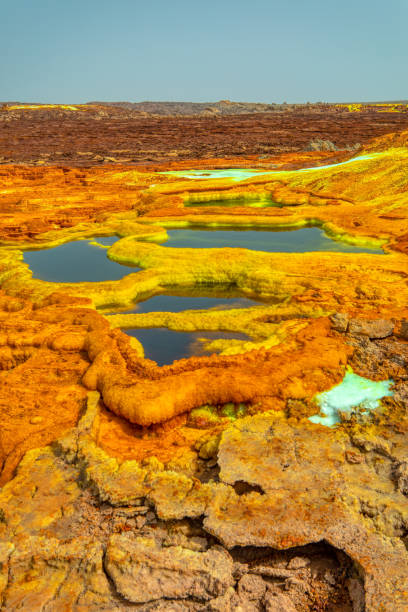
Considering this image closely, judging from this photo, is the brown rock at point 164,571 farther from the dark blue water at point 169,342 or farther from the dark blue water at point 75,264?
the dark blue water at point 75,264

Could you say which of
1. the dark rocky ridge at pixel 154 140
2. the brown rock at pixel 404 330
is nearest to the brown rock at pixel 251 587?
the brown rock at pixel 404 330

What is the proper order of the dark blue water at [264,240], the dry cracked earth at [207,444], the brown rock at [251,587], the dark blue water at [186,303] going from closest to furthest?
the brown rock at [251,587] < the dry cracked earth at [207,444] < the dark blue water at [186,303] < the dark blue water at [264,240]

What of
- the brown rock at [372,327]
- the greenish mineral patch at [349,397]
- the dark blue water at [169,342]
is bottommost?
the dark blue water at [169,342]

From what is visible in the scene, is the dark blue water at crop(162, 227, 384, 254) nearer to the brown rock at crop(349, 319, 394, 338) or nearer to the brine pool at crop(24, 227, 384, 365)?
the brine pool at crop(24, 227, 384, 365)

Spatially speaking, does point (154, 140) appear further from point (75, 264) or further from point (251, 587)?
point (251, 587)

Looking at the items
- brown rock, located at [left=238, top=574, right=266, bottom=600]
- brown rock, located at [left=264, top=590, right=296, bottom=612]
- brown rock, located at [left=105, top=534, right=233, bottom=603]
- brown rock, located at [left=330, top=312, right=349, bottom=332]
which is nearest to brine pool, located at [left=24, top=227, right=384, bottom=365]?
brown rock, located at [left=330, top=312, right=349, bottom=332]

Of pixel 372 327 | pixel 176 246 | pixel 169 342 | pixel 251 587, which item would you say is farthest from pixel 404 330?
pixel 176 246

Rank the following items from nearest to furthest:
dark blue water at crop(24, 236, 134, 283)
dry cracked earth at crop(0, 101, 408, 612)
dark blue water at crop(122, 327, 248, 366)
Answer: dry cracked earth at crop(0, 101, 408, 612) < dark blue water at crop(122, 327, 248, 366) < dark blue water at crop(24, 236, 134, 283)
